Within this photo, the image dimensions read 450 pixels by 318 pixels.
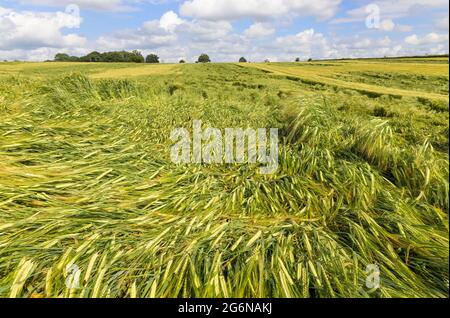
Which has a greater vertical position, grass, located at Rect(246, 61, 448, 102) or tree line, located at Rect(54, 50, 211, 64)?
tree line, located at Rect(54, 50, 211, 64)

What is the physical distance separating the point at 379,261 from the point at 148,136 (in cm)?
432

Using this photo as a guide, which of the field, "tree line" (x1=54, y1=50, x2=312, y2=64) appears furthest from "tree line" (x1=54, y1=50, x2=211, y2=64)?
the field

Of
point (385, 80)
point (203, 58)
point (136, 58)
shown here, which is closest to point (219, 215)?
point (385, 80)

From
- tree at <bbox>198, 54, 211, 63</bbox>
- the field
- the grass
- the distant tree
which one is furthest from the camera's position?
tree at <bbox>198, 54, 211, 63</bbox>

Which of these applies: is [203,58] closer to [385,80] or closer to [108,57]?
[108,57]

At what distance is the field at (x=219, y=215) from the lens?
2.18 metres

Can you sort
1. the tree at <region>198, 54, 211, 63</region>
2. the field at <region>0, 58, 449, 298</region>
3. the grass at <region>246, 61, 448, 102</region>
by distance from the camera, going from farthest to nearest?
the tree at <region>198, 54, 211, 63</region>
the grass at <region>246, 61, 448, 102</region>
the field at <region>0, 58, 449, 298</region>

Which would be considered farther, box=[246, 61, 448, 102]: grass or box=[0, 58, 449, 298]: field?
box=[246, 61, 448, 102]: grass

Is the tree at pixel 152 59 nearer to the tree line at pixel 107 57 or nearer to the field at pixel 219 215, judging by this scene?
Answer: the tree line at pixel 107 57

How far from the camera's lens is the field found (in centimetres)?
218

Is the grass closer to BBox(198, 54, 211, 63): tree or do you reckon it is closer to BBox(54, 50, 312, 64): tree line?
BBox(54, 50, 312, 64): tree line

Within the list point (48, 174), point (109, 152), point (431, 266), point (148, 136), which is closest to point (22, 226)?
point (48, 174)

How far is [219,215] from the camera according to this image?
3.13 m

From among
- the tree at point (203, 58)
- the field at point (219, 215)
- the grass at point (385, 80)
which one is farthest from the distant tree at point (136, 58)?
the field at point (219, 215)
